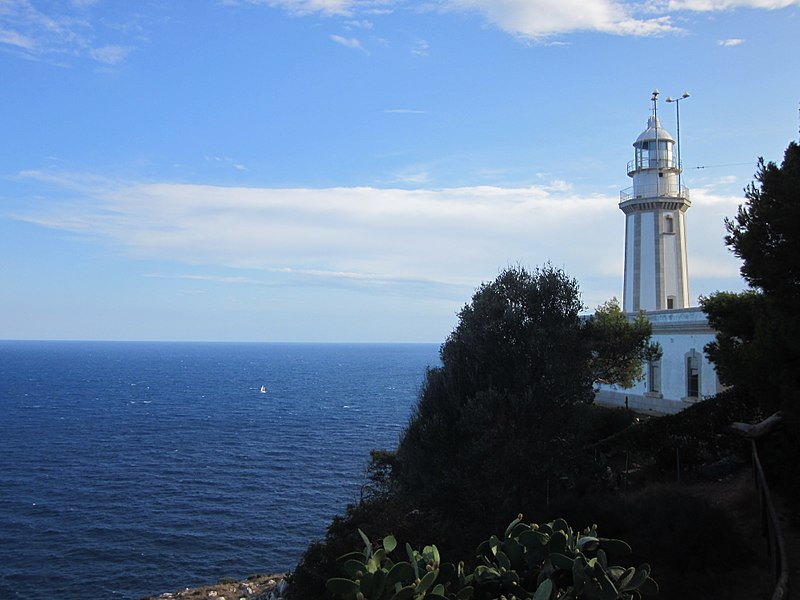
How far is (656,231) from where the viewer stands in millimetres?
41688

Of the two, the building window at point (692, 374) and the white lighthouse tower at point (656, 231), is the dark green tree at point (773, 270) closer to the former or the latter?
the building window at point (692, 374)

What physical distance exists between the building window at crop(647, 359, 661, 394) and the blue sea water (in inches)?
526

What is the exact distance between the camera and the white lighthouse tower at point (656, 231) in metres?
41.2

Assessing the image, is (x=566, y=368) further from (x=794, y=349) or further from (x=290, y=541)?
(x=290, y=541)

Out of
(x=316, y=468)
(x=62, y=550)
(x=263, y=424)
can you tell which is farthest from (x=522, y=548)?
(x=263, y=424)

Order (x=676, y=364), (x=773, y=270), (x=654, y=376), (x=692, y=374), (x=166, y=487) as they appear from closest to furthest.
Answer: (x=773, y=270) → (x=692, y=374) → (x=676, y=364) → (x=654, y=376) → (x=166, y=487)

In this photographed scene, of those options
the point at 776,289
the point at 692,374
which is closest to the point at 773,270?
the point at 776,289

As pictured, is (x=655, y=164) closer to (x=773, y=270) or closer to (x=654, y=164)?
(x=654, y=164)

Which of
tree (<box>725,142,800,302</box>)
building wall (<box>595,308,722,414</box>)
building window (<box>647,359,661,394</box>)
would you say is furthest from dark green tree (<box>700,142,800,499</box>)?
building window (<box>647,359,661,394</box>)

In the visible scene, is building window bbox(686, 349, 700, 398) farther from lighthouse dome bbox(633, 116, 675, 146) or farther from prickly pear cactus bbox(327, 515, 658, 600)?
prickly pear cactus bbox(327, 515, 658, 600)

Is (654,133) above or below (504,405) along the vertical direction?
above

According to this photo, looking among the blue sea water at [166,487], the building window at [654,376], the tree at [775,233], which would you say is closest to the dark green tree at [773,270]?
the tree at [775,233]

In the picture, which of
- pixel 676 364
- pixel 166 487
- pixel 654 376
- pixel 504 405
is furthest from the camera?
pixel 166 487

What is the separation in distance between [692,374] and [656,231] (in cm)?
1215
